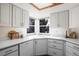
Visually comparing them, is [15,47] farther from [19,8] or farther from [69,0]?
[69,0]

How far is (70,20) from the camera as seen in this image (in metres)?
2.87

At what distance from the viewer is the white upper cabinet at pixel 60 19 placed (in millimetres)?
3038

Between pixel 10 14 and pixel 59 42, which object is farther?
pixel 59 42

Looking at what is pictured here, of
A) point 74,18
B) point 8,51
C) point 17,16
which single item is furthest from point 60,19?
point 8,51

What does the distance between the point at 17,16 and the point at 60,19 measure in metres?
1.60

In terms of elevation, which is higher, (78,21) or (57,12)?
(57,12)

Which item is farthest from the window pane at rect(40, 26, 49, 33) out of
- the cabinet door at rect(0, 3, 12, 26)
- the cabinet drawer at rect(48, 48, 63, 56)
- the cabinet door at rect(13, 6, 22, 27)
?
the cabinet door at rect(0, 3, 12, 26)

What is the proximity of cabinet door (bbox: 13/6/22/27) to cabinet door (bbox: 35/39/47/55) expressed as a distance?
0.97m

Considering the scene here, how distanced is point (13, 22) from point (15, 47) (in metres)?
0.78

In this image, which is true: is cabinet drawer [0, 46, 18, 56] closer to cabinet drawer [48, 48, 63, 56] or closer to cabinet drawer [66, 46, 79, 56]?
cabinet drawer [66, 46, 79, 56]

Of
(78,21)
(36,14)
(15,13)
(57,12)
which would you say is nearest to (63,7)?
(57,12)

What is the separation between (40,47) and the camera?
324cm

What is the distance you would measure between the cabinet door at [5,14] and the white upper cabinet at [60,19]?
183 cm

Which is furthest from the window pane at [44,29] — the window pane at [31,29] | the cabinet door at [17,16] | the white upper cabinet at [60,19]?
the cabinet door at [17,16]
